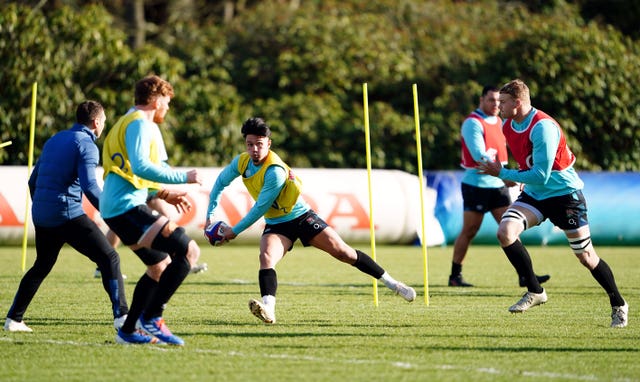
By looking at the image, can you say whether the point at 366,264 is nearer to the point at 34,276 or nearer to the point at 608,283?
the point at 608,283

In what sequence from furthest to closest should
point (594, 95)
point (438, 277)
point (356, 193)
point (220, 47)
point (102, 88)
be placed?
1. point (220, 47)
2. point (594, 95)
3. point (102, 88)
4. point (356, 193)
5. point (438, 277)

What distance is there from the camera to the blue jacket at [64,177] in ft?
24.4

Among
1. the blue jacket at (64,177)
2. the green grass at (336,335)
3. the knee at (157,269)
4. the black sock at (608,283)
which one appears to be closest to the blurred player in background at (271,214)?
the green grass at (336,335)

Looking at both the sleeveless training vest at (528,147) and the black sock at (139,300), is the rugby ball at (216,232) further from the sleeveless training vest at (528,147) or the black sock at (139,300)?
the sleeveless training vest at (528,147)

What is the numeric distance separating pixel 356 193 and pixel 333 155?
18.6ft

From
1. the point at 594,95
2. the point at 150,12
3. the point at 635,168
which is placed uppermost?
the point at 150,12

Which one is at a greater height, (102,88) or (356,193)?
(102,88)

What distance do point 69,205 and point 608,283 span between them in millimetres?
4209

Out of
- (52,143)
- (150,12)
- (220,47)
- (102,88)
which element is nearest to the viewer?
(52,143)

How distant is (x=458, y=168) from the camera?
2438cm

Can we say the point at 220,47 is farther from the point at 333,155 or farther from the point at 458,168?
the point at 458,168

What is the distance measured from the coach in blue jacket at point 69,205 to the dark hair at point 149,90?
748mm

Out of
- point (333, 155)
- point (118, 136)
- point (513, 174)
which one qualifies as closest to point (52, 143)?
point (118, 136)

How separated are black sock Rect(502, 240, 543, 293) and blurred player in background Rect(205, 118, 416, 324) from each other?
3.00 ft
